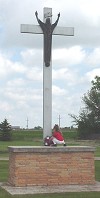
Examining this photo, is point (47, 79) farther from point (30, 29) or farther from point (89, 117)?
point (89, 117)

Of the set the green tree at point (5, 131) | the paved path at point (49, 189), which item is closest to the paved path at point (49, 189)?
the paved path at point (49, 189)

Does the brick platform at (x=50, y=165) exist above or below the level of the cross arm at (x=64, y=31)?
below

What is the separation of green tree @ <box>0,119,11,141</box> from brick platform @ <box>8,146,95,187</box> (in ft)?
173

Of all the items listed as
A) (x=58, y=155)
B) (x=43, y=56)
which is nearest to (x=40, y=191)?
(x=58, y=155)

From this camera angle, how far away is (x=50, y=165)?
40.2ft

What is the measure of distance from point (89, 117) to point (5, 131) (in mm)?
16264

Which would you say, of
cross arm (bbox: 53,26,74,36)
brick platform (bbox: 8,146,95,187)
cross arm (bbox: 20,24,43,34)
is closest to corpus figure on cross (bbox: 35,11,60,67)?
cross arm (bbox: 20,24,43,34)

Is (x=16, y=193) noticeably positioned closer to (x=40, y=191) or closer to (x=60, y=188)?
(x=40, y=191)

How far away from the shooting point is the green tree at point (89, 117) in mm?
74000

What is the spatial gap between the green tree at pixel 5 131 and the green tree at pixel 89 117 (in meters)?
13.4

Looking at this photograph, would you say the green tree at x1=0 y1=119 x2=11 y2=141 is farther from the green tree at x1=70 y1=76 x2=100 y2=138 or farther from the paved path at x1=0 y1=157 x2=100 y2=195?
the paved path at x1=0 y1=157 x2=100 y2=195

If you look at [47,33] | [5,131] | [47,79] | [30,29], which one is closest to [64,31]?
[47,33]

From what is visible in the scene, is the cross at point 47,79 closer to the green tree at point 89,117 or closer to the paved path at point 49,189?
the paved path at point 49,189

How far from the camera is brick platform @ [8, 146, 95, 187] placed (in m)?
12.1
